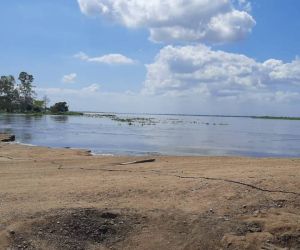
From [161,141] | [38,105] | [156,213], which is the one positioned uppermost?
[38,105]

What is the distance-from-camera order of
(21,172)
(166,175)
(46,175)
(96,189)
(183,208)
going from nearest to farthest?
(183,208) → (96,189) → (166,175) → (46,175) → (21,172)

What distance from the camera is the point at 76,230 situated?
7.90 metres

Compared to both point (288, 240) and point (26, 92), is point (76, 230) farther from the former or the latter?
point (26, 92)

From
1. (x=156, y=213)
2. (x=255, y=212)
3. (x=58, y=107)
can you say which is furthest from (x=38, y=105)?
(x=255, y=212)

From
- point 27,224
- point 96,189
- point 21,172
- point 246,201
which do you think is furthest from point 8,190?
point 246,201

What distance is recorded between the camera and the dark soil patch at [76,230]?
24.5 ft

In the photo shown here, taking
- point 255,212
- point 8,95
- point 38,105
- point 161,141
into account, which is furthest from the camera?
point 38,105

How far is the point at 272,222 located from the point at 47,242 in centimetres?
388

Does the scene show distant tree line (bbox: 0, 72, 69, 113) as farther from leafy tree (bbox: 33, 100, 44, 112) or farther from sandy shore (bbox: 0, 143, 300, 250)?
sandy shore (bbox: 0, 143, 300, 250)

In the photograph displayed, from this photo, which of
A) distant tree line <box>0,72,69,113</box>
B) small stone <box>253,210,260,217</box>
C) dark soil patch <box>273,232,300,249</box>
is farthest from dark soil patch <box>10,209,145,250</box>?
distant tree line <box>0,72,69,113</box>

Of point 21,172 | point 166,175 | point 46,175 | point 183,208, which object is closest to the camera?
point 183,208

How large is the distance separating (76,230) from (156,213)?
1.49 meters

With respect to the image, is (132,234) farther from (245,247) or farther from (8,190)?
(8,190)

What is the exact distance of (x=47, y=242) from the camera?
746 cm
